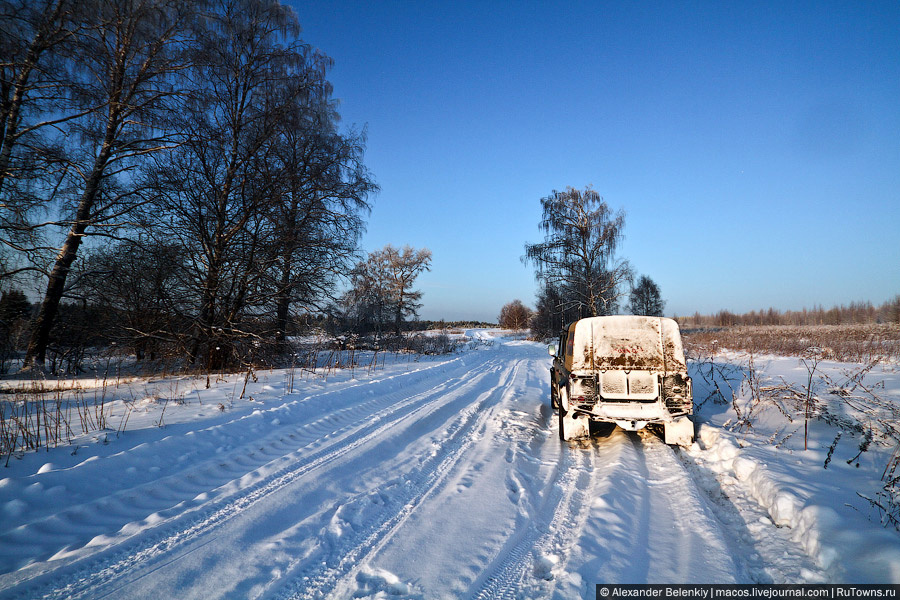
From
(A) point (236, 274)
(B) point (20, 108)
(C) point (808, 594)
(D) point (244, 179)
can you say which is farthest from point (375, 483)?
(B) point (20, 108)

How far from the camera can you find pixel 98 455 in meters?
4.12

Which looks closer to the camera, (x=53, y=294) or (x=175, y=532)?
(x=175, y=532)

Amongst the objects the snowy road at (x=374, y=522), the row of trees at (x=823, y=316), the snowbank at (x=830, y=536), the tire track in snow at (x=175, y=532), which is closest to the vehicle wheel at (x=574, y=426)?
the snowy road at (x=374, y=522)

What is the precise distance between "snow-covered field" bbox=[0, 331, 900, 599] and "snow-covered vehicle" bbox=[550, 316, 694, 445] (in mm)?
421

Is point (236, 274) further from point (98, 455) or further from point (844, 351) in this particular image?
point (844, 351)

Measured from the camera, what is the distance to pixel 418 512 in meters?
3.39

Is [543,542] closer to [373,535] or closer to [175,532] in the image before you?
[373,535]

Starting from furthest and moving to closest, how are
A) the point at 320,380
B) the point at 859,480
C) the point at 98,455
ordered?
the point at 320,380, the point at 98,455, the point at 859,480

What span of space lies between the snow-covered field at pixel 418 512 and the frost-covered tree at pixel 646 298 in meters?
44.2

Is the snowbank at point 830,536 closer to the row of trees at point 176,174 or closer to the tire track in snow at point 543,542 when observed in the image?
the tire track in snow at point 543,542

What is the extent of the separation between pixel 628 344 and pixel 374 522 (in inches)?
169

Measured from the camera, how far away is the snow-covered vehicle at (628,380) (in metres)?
5.22

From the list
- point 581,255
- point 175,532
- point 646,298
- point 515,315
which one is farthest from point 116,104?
point 515,315

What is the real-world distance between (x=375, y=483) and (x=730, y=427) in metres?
5.77
